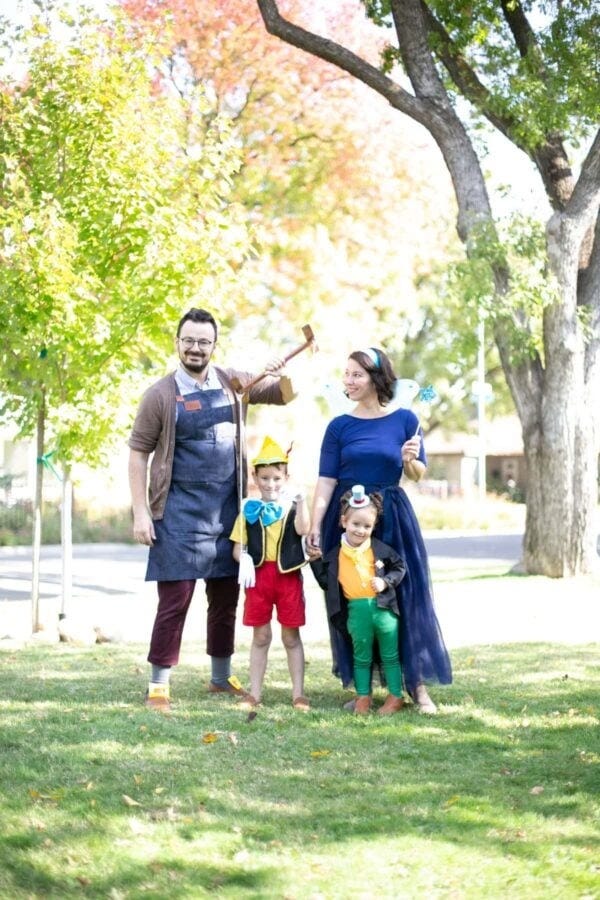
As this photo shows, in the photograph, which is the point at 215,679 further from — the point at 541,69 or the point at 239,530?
the point at 541,69

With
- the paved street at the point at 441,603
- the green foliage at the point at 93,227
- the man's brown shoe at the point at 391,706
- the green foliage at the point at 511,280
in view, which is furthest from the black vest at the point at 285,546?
the green foliage at the point at 511,280

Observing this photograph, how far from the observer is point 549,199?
15.8 metres

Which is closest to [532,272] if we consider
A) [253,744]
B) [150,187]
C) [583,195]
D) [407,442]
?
[583,195]

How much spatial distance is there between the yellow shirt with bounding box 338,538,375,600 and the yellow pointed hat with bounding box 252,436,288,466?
0.55 meters

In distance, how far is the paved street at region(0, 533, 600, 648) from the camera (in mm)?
10953

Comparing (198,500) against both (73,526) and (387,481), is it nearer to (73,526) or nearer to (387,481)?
(387,481)

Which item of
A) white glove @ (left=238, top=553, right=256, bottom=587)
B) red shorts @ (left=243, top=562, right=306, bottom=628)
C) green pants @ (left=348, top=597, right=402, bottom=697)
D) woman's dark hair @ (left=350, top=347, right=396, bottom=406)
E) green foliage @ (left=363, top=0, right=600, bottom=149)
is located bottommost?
green pants @ (left=348, top=597, right=402, bottom=697)

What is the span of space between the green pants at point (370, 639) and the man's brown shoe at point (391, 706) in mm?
30

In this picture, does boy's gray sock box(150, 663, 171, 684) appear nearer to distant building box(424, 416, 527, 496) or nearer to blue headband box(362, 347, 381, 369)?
blue headband box(362, 347, 381, 369)

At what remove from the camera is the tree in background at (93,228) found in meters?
10.6

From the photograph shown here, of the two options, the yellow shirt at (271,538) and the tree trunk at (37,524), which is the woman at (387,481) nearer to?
the yellow shirt at (271,538)

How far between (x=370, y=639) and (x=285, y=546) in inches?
25.5

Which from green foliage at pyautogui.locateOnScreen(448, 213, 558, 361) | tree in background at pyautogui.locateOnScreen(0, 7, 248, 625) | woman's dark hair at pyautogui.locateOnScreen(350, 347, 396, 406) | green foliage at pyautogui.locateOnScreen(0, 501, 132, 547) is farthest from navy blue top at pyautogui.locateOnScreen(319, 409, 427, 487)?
green foliage at pyautogui.locateOnScreen(0, 501, 132, 547)

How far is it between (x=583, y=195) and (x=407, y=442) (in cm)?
898
